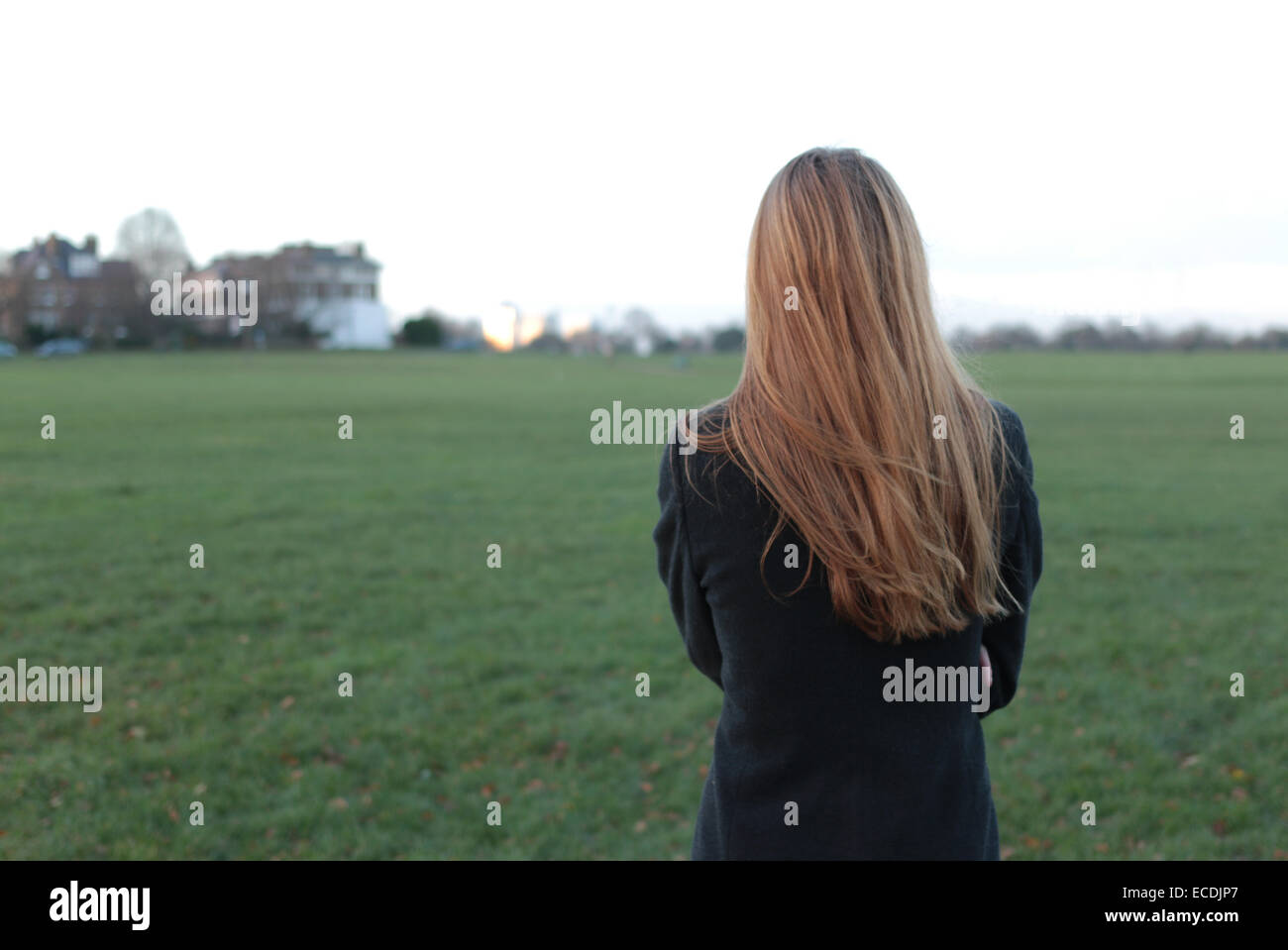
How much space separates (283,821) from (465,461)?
13608mm

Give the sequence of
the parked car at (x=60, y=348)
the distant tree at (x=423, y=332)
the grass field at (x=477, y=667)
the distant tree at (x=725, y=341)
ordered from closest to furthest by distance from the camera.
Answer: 1. the grass field at (x=477, y=667)
2. the parked car at (x=60, y=348)
3. the distant tree at (x=725, y=341)
4. the distant tree at (x=423, y=332)

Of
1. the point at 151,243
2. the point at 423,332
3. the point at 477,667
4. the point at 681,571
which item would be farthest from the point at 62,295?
the point at 681,571

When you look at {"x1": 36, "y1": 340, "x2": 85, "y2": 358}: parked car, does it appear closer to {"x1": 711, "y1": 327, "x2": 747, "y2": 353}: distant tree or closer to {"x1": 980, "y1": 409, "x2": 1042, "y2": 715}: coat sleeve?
{"x1": 711, "y1": 327, "x2": 747, "y2": 353}: distant tree

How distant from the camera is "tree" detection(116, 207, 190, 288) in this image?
252ft

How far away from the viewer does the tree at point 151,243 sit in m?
76.8

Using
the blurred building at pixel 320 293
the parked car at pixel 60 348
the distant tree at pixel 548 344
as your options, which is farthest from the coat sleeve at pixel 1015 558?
the distant tree at pixel 548 344

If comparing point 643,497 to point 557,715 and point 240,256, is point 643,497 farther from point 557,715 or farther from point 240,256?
point 240,256

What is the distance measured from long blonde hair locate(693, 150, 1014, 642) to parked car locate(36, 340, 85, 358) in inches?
2971

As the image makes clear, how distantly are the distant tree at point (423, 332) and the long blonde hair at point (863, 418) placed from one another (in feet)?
309

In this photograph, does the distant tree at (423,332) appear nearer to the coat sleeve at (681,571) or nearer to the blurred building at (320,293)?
the blurred building at (320,293)

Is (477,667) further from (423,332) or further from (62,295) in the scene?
(423,332)

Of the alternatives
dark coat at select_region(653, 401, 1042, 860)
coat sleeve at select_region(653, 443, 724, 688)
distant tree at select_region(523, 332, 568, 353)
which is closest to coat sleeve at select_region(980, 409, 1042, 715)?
dark coat at select_region(653, 401, 1042, 860)
